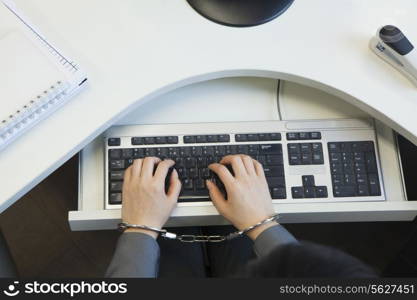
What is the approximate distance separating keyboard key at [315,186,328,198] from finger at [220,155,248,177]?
0.39ft

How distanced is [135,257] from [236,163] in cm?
22

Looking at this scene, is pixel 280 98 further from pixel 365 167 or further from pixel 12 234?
pixel 12 234

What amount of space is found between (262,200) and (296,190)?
0.06 meters

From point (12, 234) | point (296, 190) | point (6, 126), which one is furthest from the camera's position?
point (12, 234)

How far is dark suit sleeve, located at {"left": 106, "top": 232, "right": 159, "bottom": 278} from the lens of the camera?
67 cm

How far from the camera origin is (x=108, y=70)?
0.68 meters

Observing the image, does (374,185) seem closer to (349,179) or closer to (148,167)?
(349,179)

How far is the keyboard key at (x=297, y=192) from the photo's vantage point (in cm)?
72

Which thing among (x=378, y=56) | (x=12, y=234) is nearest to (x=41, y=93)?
(x=378, y=56)

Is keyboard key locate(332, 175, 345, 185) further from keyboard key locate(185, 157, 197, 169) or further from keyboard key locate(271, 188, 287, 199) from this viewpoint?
keyboard key locate(185, 157, 197, 169)

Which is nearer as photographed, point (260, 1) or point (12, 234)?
point (260, 1)

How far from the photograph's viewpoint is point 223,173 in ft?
2.36

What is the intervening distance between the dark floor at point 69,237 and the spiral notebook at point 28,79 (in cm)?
50

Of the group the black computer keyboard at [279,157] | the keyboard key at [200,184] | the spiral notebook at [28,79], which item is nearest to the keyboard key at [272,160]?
the black computer keyboard at [279,157]
